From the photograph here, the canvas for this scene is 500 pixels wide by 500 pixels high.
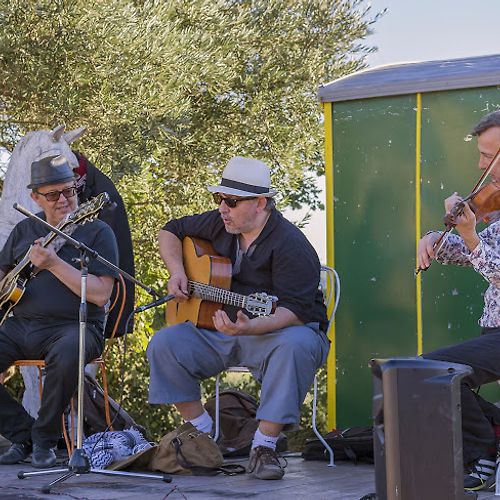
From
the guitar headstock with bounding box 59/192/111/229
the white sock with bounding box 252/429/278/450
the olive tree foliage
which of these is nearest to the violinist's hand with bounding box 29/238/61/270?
the guitar headstock with bounding box 59/192/111/229

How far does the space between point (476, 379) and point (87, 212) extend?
1.81 meters

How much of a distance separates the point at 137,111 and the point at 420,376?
664cm

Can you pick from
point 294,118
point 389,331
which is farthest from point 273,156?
point 389,331

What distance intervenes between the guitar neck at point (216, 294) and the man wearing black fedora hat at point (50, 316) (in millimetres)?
407

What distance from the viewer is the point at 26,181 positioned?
6.75m

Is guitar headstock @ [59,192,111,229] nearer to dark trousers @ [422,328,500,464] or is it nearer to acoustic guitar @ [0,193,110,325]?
acoustic guitar @ [0,193,110,325]

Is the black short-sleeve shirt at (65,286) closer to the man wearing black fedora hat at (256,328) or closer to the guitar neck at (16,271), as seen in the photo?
the guitar neck at (16,271)

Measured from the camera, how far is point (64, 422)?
529cm

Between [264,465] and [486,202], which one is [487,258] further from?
[264,465]

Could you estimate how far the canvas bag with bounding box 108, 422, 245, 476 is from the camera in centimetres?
471

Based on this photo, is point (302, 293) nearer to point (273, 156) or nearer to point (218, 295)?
point (218, 295)

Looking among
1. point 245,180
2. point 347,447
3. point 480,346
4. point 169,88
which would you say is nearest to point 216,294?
point 245,180

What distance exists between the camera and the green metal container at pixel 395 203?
5.47 meters

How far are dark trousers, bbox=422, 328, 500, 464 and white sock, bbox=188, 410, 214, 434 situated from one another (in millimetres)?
1310
